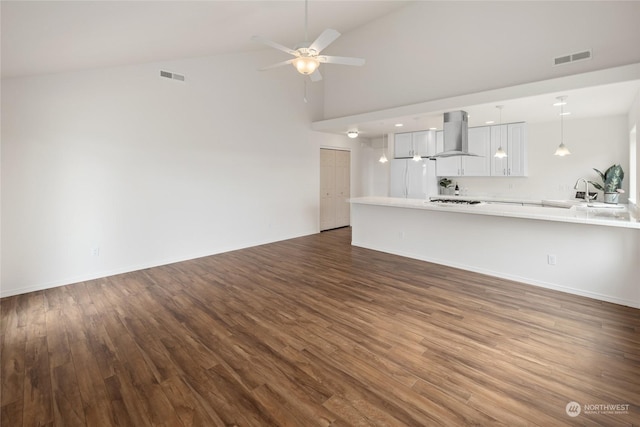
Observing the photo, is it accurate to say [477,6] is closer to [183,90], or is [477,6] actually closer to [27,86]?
[183,90]

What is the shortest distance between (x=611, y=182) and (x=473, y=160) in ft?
7.47

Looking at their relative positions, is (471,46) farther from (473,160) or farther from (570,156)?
(570,156)

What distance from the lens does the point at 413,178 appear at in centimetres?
709

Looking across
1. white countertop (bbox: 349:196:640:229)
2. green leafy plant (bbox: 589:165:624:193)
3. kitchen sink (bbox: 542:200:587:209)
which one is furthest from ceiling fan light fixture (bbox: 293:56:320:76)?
green leafy plant (bbox: 589:165:624:193)

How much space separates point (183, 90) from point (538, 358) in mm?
5778

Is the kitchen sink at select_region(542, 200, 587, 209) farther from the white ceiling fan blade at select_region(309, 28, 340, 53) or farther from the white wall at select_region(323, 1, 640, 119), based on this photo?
the white ceiling fan blade at select_region(309, 28, 340, 53)

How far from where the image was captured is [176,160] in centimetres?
504

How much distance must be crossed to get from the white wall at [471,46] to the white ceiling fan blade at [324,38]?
306 centimetres

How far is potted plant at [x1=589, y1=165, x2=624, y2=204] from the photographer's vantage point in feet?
14.9

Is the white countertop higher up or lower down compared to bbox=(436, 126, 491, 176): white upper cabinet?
lower down

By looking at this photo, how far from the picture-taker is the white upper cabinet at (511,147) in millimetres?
5820

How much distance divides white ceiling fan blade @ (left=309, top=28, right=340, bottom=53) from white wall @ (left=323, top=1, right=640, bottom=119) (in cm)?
306

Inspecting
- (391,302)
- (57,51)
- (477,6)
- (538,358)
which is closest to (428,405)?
(538,358)

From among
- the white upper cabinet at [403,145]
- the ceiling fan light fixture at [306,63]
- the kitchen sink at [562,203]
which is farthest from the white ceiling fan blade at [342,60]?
the kitchen sink at [562,203]
